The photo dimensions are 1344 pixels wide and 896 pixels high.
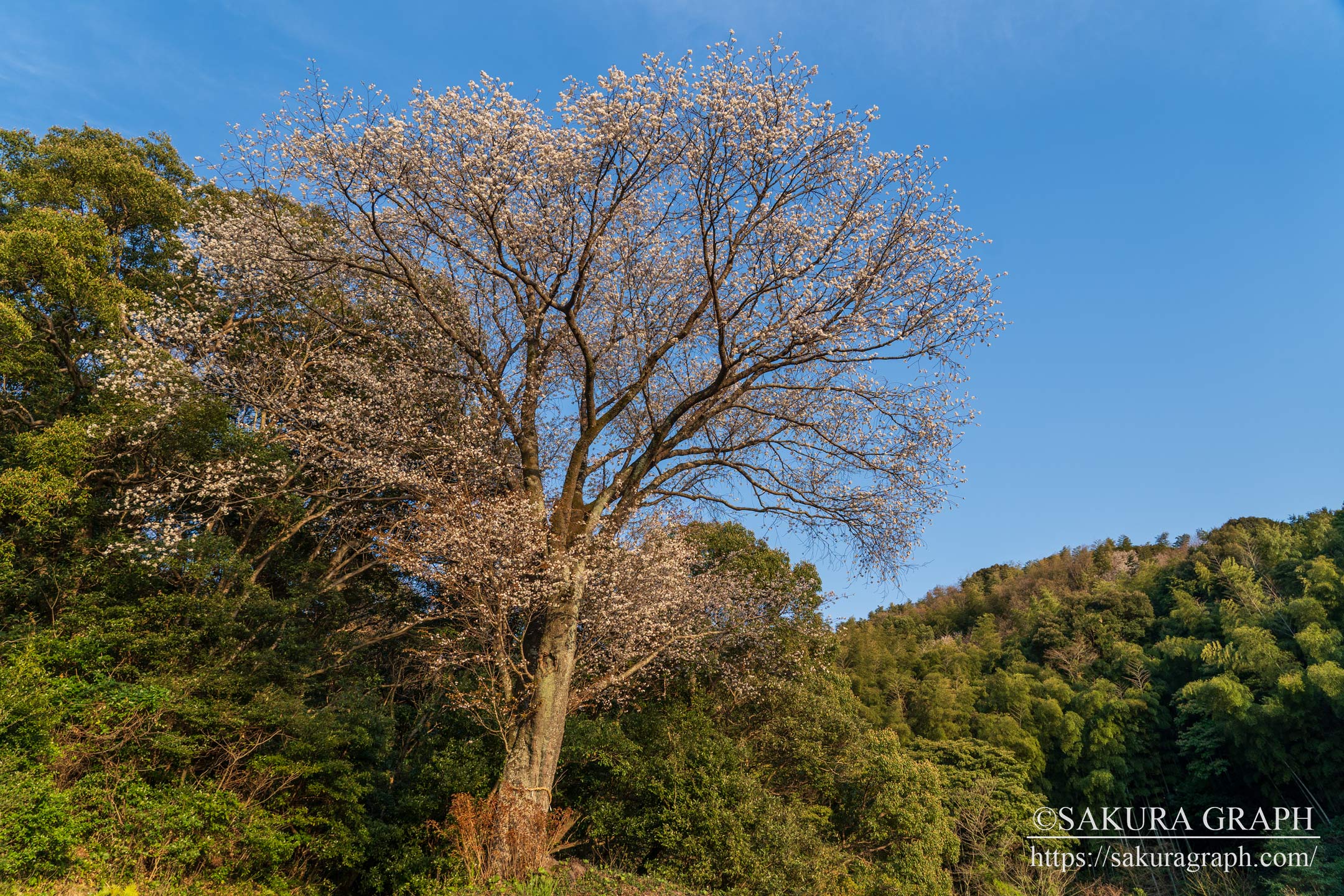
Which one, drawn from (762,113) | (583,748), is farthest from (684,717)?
(762,113)

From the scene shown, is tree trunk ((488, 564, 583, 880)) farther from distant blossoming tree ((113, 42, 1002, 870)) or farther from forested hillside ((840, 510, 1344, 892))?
forested hillside ((840, 510, 1344, 892))

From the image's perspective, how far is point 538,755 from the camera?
740 centimetres

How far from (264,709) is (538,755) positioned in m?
4.79

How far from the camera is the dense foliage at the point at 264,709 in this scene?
8.38 m

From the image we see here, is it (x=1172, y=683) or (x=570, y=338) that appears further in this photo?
(x=1172, y=683)

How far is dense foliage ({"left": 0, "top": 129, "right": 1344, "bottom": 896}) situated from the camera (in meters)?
8.38

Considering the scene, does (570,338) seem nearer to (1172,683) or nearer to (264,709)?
(264,709)

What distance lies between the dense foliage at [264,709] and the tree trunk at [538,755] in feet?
1.56

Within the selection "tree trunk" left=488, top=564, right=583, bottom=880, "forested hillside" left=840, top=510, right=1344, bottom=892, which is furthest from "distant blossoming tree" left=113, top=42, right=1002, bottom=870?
"forested hillside" left=840, top=510, right=1344, bottom=892

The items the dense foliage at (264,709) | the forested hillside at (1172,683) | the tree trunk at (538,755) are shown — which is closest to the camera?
the tree trunk at (538,755)

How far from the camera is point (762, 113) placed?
7551mm

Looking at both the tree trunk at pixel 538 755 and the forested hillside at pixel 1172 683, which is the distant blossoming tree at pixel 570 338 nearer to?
the tree trunk at pixel 538 755

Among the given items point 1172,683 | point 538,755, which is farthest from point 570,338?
point 1172,683

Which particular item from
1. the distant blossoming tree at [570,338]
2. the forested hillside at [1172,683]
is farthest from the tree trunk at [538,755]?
the forested hillside at [1172,683]
